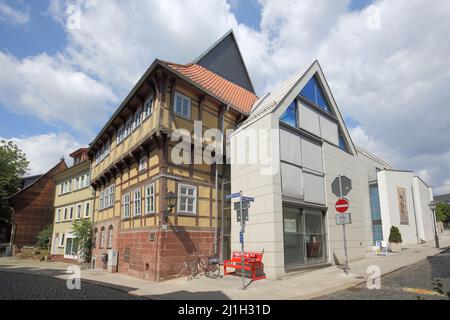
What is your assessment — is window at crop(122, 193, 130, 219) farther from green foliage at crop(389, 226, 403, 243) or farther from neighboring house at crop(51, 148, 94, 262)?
green foliage at crop(389, 226, 403, 243)

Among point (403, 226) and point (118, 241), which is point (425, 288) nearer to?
point (118, 241)

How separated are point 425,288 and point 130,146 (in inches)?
548

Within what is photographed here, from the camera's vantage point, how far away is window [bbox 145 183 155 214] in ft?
43.7

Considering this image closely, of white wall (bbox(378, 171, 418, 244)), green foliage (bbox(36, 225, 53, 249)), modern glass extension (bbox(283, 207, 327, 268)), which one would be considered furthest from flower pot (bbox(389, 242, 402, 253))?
green foliage (bbox(36, 225, 53, 249))

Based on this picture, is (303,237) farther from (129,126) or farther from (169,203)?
(129,126)

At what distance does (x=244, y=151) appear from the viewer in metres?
13.5

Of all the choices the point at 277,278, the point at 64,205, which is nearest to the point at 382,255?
the point at 277,278

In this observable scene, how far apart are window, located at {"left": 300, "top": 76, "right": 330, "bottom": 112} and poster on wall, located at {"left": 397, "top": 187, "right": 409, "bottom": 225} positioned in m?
12.5

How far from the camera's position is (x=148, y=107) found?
576 inches

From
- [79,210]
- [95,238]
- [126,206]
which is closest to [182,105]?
[126,206]

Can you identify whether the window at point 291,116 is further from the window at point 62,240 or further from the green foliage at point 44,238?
the green foliage at point 44,238

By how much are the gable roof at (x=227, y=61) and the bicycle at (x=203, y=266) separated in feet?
39.3

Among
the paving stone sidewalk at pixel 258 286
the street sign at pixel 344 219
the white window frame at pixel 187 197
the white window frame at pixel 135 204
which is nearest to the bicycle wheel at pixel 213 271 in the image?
the paving stone sidewalk at pixel 258 286

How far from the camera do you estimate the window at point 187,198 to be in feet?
43.2
